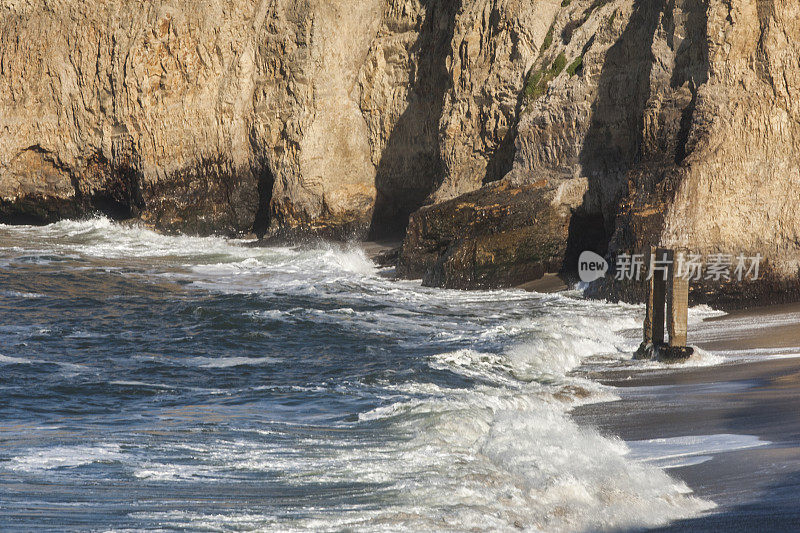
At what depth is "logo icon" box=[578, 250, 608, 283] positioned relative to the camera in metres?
14.0

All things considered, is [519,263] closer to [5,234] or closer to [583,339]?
[583,339]

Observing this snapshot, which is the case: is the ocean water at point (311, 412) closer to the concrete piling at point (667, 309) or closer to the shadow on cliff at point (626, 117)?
the concrete piling at point (667, 309)

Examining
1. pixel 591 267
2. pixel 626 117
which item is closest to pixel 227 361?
pixel 591 267

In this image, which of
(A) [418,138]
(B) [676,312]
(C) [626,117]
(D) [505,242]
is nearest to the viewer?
(B) [676,312]

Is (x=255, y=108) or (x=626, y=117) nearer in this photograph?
(x=626, y=117)

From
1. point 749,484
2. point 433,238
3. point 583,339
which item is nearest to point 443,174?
point 433,238

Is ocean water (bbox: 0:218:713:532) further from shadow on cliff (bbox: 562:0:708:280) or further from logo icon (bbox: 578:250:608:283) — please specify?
shadow on cliff (bbox: 562:0:708:280)

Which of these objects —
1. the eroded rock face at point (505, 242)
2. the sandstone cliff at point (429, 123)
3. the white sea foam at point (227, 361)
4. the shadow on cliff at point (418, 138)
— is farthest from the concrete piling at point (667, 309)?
the shadow on cliff at point (418, 138)

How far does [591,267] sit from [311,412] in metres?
8.10

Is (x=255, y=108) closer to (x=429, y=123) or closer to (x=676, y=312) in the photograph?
(x=429, y=123)

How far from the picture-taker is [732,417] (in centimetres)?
622

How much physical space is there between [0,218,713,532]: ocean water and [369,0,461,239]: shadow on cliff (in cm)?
666

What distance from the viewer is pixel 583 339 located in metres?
10.2

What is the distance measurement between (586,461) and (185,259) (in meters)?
15.4
